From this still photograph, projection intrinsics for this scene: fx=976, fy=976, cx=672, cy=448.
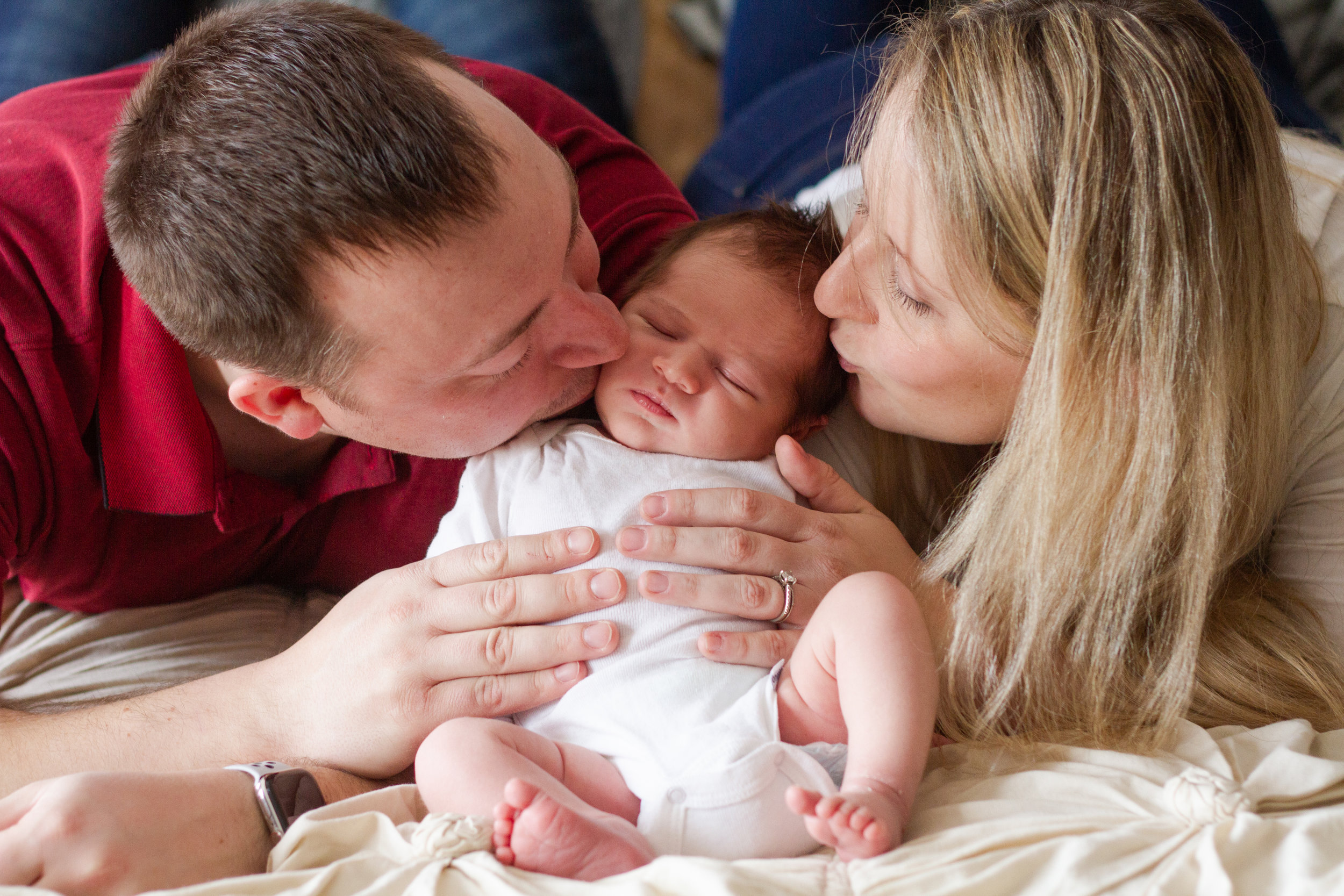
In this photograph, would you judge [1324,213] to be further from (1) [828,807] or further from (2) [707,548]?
(1) [828,807]

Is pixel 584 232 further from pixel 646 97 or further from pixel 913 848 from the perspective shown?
pixel 646 97

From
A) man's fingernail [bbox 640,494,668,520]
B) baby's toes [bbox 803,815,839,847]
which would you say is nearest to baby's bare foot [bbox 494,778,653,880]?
baby's toes [bbox 803,815,839,847]

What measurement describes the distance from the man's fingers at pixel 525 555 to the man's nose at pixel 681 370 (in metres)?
0.24

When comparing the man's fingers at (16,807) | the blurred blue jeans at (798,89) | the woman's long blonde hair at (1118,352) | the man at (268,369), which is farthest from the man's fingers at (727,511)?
the blurred blue jeans at (798,89)

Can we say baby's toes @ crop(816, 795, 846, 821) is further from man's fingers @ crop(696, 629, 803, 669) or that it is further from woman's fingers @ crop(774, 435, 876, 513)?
woman's fingers @ crop(774, 435, 876, 513)

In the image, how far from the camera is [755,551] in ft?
3.90

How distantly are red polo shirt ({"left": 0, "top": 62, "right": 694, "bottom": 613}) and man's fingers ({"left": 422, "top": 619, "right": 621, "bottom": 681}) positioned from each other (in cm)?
38

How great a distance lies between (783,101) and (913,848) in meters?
1.72

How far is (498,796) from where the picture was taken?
3.15 ft

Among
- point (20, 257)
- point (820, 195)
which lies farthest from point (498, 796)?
point (820, 195)

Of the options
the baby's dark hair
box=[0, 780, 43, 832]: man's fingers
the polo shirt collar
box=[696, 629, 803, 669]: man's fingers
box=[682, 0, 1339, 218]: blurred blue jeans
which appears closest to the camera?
box=[0, 780, 43, 832]: man's fingers

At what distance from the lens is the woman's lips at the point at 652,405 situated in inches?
52.1

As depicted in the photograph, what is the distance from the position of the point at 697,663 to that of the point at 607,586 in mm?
137

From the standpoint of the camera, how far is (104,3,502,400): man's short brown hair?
1014 millimetres
